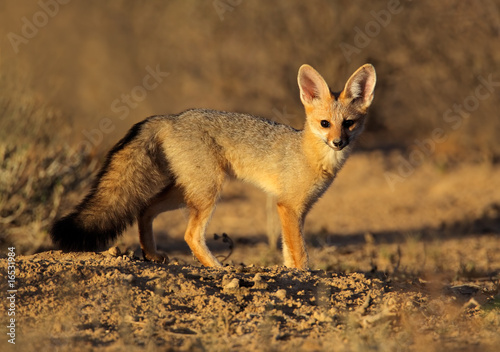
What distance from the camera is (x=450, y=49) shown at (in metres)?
11.0

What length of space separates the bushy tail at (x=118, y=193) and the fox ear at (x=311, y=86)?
1.37 meters

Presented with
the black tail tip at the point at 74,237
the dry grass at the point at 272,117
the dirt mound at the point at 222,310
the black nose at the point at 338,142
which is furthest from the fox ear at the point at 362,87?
the black tail tip at the point at 74,237

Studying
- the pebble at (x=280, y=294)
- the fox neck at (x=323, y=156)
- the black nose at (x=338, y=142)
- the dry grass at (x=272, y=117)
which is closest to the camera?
the dry grass at (x=272, y=117)

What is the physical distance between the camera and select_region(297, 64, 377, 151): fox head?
5367 millimetres

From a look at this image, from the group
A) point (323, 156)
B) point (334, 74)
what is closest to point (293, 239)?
point (323, 156)

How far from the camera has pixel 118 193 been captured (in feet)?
16.3

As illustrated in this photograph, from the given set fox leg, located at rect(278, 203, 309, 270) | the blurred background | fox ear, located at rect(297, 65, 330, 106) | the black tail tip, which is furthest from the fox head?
the blurred background

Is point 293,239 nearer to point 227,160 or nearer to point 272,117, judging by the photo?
point 227,160

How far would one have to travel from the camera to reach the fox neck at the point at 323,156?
5.48 meters

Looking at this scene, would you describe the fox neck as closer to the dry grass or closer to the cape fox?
the cape fox

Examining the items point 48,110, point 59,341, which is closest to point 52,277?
point 59,341

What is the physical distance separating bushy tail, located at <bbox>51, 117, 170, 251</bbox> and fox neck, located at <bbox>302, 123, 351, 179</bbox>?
1.28 metres

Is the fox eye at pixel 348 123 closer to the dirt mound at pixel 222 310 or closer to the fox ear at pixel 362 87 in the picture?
the fox ear at pixel 362 87

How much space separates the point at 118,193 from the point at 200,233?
0.80 metres
